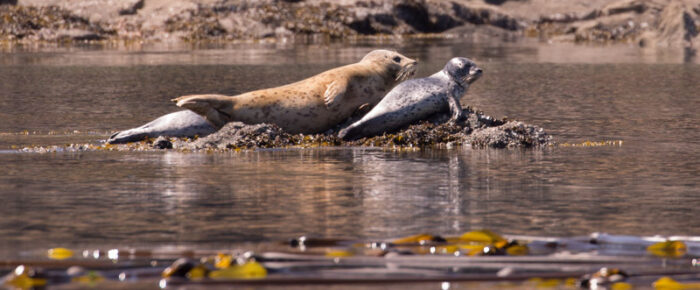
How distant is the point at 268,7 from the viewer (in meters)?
44.6

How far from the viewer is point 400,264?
5.71 metres

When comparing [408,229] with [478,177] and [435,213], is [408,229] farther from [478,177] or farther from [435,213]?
[478,177]

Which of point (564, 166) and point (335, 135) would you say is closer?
point (564, 166)

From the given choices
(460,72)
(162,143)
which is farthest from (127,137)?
(460,72)

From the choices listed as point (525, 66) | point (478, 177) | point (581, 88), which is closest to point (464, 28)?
point (525, 66)

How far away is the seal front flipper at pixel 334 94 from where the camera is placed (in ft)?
41.4

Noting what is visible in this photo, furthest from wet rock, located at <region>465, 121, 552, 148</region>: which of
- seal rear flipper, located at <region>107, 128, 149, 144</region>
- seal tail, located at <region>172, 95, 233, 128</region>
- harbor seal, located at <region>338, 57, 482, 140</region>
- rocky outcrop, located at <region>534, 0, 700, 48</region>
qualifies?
rocky outcrop, located at <region>534, 0, 700, 48</region>

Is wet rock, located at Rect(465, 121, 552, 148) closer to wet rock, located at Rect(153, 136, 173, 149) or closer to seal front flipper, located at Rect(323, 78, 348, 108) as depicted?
seal front flipper, located at Rect(323, 78, 348, 108)

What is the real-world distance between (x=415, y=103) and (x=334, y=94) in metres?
0.91

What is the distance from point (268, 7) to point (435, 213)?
37865 mm

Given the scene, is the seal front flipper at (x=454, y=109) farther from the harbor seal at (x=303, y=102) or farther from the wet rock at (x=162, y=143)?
the wet rock at (x=162, y=143)

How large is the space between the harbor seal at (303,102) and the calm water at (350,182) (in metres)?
1.24

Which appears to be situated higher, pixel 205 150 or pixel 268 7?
pixel 268 7

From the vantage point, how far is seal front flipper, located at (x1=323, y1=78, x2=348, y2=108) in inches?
497
